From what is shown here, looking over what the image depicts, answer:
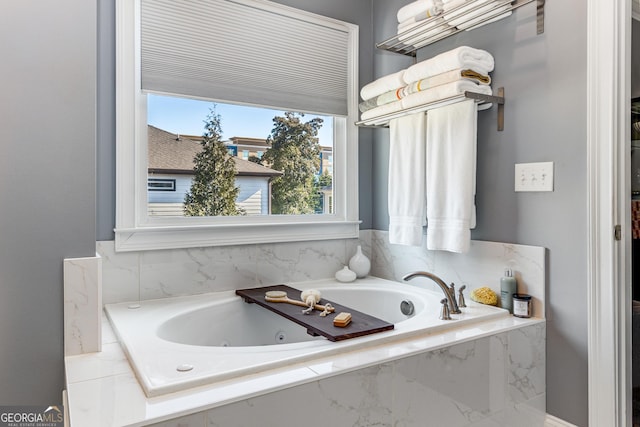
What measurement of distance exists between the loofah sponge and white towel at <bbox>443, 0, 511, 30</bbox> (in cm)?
123

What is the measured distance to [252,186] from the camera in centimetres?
235

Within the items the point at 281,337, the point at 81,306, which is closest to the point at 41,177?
the point at 81,306

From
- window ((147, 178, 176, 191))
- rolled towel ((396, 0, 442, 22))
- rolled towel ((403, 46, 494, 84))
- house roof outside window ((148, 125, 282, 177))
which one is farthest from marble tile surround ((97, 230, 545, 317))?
rolled towel ((396, 0, 442, 22))

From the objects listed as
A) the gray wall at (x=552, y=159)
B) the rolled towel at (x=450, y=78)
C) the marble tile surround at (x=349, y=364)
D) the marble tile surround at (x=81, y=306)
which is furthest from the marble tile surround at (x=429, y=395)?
the rolled towel at (x=450, y=78)

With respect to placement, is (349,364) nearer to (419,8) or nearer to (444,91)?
(444,91)

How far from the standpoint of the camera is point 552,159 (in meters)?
1.70

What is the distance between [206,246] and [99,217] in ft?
1.67

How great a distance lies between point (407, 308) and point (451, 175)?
72 cm

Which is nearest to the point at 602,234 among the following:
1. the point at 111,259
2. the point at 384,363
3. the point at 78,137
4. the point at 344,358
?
the point at 384,363

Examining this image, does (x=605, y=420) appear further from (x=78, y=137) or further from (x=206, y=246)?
(x=78, y=137)

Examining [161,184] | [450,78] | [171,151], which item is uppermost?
[450,78]

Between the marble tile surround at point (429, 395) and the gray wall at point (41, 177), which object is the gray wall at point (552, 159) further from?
the gray wall at point (41, 177)
